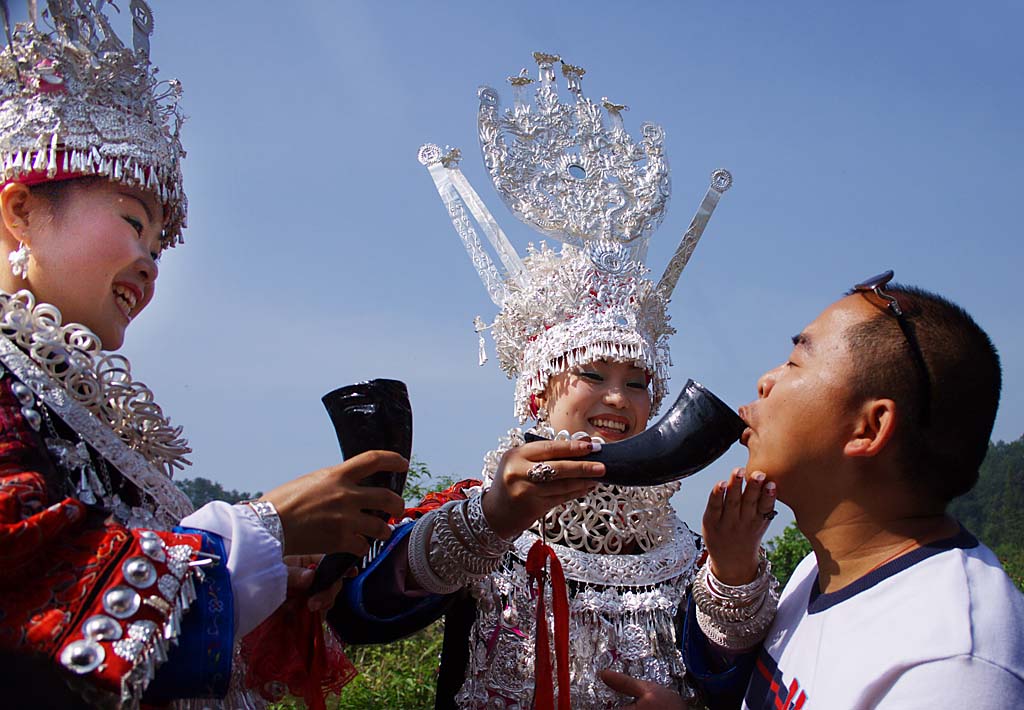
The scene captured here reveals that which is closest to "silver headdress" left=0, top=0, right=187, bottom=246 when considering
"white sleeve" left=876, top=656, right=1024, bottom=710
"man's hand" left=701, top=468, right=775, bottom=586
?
"man's hand" left=701, top=468, right=775, bottom=586

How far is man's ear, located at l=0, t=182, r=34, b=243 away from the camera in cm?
208

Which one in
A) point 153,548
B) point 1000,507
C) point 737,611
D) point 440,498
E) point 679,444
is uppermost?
point 1000,507

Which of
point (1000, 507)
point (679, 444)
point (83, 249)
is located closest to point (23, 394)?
point (83, 249)

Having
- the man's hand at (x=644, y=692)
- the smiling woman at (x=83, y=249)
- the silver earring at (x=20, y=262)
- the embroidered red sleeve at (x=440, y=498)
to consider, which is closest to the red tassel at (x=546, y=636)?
the man's hand at (x=644, y=692)

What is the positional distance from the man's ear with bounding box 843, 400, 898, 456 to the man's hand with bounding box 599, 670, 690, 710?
0.92 metres

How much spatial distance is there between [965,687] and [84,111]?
87.9 inches

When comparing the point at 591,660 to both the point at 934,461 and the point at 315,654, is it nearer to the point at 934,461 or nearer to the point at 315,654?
the point at 315,654

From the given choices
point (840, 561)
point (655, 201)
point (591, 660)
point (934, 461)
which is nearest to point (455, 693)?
point (591, 660)

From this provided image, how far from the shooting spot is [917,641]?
1609 mm

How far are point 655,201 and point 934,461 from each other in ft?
7.45

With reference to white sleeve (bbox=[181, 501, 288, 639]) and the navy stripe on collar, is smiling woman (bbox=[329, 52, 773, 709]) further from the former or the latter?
white sleeve (bbox=[181, 501, 288, 639])

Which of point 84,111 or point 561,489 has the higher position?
point 84,111

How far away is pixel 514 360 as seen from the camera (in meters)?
3.81

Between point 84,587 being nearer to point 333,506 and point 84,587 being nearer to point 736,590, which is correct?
point 333,506
